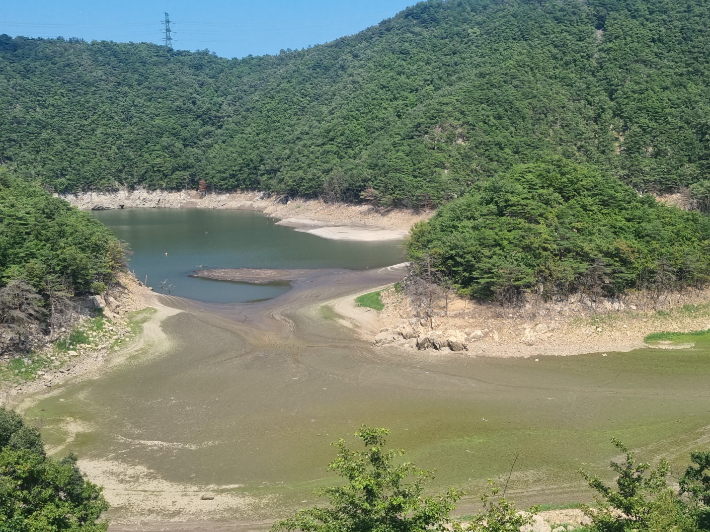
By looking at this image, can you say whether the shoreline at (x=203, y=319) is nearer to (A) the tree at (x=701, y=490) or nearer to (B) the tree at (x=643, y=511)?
(A) the tree at (x=701, y=490)

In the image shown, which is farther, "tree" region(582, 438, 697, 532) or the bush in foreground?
"tree" region(582, 438, 697, 532)

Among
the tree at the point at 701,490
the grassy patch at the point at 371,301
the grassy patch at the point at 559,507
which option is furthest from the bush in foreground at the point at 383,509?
the grassy patch at the point at 371,301

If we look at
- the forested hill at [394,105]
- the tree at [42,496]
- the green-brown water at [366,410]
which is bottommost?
the green-brown water at [366,410]

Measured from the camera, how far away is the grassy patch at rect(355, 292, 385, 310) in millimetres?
45728

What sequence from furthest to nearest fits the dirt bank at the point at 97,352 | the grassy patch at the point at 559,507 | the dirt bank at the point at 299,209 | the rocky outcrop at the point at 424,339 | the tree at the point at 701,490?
1. the dirt bank at the point at 299,209
2. the rocky outcrop at the point at 424,339
3. the dirt bank at the point at 97,352
4. the grassy patch at the point at 559,507
5. the tree at the point at 701,490

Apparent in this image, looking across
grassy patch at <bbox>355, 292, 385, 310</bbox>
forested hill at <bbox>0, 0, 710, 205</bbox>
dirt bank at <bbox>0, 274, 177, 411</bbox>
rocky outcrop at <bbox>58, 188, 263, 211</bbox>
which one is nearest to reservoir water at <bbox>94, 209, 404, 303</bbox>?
dirt bank at <bbox>0, 274, 177, 411</bbox>

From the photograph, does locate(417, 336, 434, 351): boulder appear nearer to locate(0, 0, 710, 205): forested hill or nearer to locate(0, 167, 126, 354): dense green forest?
locate(0, 167, 126, 354): dense green forest

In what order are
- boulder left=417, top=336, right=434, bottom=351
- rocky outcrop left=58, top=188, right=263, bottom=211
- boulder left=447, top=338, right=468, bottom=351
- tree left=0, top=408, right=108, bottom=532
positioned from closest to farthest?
tree left=0, top=408, right=108, bottom=532
boulder left=447, top=338, right=468, bottom=351
boulder left=417, top=336, right=434, bottom=351
rocky outcrop left=58, top=188, right=263, bottom=211

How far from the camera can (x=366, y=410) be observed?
2914cm

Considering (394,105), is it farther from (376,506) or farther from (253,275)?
(376,506)

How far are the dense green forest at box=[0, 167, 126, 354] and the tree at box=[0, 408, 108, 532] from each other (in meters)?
17.6

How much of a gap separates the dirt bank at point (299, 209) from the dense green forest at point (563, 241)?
33.8 meters

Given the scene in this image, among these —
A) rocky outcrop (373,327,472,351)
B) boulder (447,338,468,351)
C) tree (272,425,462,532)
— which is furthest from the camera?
rocky outcrop (373,327,472,351)

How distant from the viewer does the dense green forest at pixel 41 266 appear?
33.8 metres
